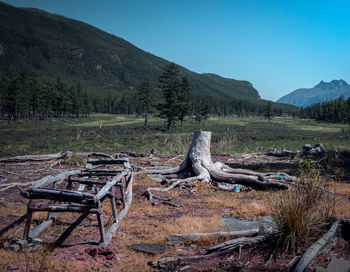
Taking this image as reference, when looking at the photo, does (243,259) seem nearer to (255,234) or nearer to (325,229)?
(255,234)

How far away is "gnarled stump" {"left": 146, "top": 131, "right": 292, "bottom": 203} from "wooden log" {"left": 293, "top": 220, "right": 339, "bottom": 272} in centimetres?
453

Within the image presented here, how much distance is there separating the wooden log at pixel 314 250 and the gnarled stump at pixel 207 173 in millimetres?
4526

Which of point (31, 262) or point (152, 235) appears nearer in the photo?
point (31, 262)

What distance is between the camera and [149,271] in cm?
333

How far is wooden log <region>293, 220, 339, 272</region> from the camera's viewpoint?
2834 millimetres

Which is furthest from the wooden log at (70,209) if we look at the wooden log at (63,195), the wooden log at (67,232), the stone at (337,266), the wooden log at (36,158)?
the wooden log at (36,158)

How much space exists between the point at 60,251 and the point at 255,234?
297 cm

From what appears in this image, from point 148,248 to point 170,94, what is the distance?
49.5 meters

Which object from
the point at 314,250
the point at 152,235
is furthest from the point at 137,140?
the point at 314,250

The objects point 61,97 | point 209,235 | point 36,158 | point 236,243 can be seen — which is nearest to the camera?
point 236,243

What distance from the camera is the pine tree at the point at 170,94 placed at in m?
51.4

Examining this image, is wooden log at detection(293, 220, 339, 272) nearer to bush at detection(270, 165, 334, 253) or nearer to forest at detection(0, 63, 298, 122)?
bush at detection(270, 165, 334, 253)

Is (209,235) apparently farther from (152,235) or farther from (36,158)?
(36,158)

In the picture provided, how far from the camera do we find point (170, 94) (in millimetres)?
52406
